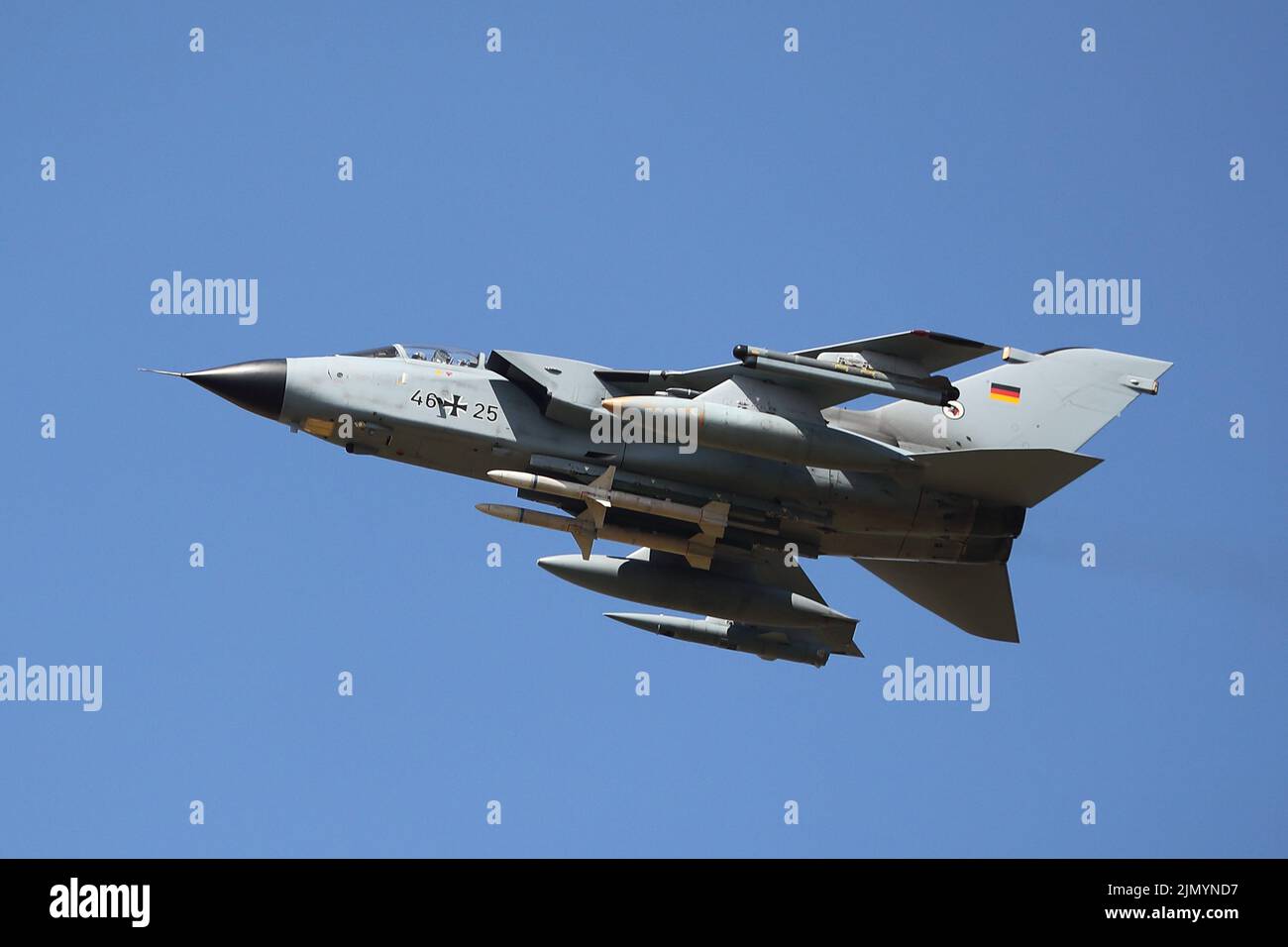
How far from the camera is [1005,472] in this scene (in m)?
22.0

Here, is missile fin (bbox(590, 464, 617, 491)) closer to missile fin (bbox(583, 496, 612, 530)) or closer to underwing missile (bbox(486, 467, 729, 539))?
underwing missile (bbox(486, 467, 729, 539))

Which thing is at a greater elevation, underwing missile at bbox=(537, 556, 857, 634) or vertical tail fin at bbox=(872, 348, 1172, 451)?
vertical tail fin at bbox=(872, 348, 1172, 451)

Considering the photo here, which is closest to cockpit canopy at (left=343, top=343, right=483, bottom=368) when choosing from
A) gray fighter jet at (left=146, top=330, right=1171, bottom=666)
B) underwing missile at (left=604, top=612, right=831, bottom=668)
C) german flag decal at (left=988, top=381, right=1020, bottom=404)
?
gray fighter jet at (left=146, top=330, right=1171, bottom=666)

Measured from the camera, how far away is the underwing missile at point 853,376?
68.4ft

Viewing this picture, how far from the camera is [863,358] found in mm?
21281

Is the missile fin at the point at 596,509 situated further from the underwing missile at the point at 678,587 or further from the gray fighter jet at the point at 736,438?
the underwing missile at the point at 678,587

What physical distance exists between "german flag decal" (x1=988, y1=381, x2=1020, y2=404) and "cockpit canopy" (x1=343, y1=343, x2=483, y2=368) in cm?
732

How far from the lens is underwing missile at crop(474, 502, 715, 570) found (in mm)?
21594

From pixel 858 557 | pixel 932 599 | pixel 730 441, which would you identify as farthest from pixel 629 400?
pixel 932 599

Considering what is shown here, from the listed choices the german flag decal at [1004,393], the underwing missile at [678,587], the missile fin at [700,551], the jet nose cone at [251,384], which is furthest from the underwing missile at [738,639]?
the jet nose cone at [251,384]

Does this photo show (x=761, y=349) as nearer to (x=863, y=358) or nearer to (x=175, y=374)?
(x=863, y=358)

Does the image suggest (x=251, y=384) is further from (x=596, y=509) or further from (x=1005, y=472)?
(x=1005, y=472)

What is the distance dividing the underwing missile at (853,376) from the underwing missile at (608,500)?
225cm
